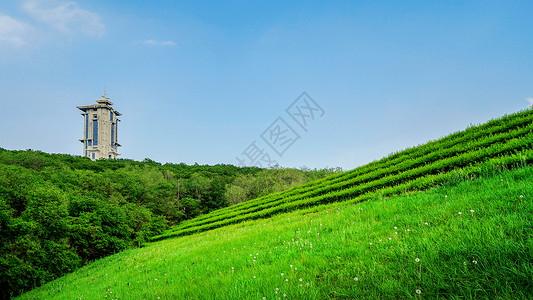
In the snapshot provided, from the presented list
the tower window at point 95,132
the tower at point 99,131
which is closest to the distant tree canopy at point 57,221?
the tower at point 99,131

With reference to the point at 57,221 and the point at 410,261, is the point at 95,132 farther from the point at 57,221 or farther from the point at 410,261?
the point at 410,261

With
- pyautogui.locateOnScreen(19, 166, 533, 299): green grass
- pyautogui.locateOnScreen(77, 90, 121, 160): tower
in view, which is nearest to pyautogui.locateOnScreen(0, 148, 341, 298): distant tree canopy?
pyautogui.locateOnScreen(19, 166, 533, 299): green grass

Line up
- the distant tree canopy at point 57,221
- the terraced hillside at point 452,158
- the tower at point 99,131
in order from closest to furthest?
the terraced hillside at point 452,158, the distant tree canopy at point 57,221, the tower at point 99,131

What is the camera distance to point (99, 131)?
345 feet

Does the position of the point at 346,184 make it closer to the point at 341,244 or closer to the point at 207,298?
the point at 341,244

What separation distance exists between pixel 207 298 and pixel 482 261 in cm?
384

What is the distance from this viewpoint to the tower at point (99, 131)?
102312mm

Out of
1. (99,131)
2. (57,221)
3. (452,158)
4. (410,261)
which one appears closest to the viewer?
(410,261)

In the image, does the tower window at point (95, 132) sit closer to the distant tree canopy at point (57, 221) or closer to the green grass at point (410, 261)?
the distant tree canopy at point (57, 221)

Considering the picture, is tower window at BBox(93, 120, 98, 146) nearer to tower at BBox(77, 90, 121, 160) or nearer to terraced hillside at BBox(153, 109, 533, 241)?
tower at BBox(77, 90, 121, 160)

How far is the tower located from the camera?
102312mm

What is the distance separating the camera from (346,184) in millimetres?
23281

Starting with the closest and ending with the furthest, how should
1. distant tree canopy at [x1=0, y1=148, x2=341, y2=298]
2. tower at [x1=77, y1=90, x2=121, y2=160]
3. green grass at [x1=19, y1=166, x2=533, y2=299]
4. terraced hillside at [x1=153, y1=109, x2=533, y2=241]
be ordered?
green grass at [x1=19, y1=166, x2=533, y2=299], terraced hillside at [x1=153, y1=109, x2=533, y2=241], distant tree canopy at [x1=0, y1=148, x2=341, y2=298], tower at [x1=77, y1=90, x2=121, y2=160]

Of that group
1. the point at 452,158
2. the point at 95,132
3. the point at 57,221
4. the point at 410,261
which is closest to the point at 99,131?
the point at 95,132
